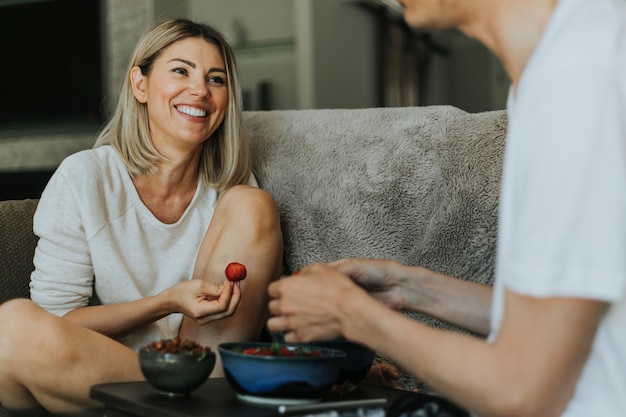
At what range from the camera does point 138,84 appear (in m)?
2.01

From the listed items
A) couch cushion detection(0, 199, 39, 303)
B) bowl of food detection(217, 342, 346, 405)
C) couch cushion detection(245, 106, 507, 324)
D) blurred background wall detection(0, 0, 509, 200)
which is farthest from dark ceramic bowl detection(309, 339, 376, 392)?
blurred background wall detection(0, 0, 509, 200)

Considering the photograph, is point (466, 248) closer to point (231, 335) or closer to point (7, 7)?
point (231, 335)

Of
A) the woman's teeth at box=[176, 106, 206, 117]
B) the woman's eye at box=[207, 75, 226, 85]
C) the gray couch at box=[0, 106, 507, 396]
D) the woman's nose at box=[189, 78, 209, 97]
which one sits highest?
the woman's eye at box=[207, 75, 226, 85]

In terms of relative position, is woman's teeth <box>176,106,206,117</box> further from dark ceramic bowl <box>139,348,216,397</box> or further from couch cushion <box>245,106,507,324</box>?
dark ceramic bowl <box>139,348,216,397</box>

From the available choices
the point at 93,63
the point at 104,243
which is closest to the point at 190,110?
the point at 104,243

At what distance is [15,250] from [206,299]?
0.59m

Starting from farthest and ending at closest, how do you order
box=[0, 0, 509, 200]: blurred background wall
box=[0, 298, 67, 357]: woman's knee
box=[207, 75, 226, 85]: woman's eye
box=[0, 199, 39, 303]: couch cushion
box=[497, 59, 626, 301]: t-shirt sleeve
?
box=[0, 0, 509, 200]: blurred background wall < box=[207, 75, 226, 85]: woman's eye < box=[0, 199, 39, 303]: couch cushion < box=[0, 298, 67, 357]: woman's knee < box=[497, 59, 626, 301]: t-shirt sleeve

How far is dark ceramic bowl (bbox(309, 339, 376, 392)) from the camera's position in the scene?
1266mm

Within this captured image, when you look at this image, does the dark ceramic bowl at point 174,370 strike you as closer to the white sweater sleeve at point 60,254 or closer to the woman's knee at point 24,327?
the woman's knee at point 24,327

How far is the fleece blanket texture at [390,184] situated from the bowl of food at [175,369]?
0.71 m

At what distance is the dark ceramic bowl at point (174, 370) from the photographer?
114 centimetres

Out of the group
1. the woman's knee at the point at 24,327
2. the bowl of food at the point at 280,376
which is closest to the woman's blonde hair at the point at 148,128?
the woman's knee at the point at 24,327

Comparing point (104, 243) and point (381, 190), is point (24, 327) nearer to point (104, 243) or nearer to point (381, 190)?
point (104, 243)

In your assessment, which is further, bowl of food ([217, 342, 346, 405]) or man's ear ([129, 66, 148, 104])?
man's ear ([129, 66, 148, 104])
